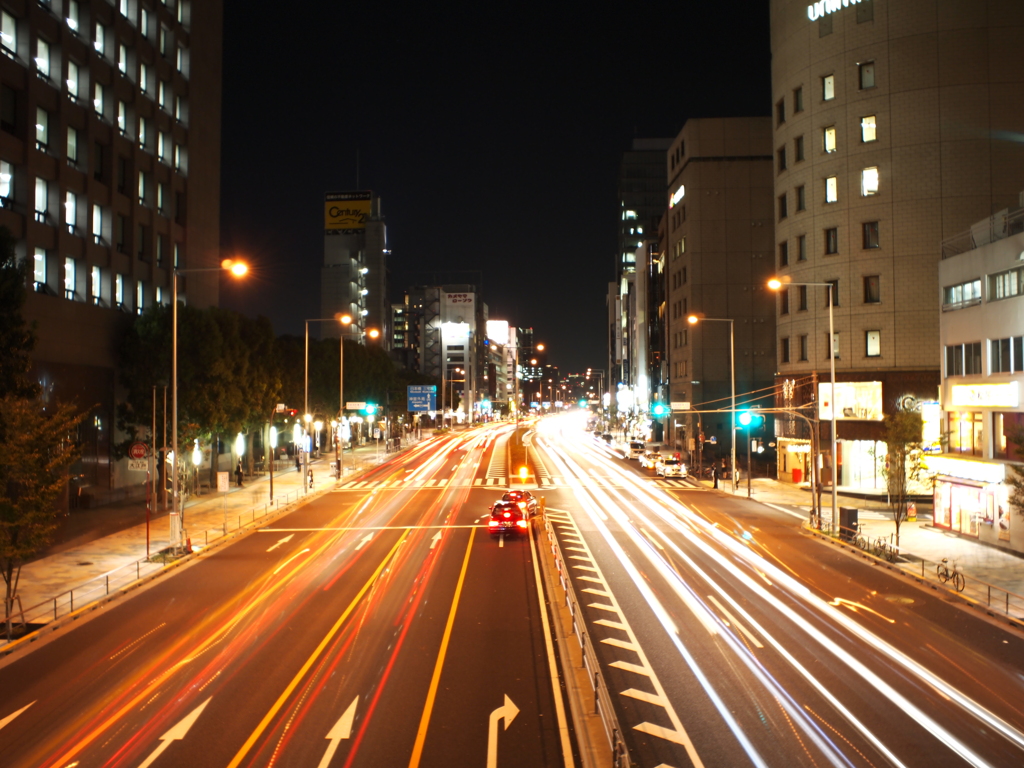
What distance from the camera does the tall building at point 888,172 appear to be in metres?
46.5

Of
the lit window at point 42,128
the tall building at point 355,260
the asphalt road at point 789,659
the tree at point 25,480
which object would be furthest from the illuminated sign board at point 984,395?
the tall building at point 355,260

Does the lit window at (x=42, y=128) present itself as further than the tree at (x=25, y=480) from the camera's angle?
Yes

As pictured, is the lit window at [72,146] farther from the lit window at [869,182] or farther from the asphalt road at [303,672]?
the lit window at [869,182]

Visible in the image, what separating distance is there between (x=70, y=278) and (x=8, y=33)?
1167cm

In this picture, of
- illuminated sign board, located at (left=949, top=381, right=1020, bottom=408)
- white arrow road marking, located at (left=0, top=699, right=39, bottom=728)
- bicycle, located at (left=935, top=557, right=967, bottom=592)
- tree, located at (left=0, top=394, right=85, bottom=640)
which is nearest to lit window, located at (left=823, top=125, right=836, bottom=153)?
illuminated sign board, located at (left=949, top=381, right=1020, bottom=408)

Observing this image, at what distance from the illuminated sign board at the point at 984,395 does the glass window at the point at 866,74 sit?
24.9 meters

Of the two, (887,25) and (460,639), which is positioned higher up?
(887,25)

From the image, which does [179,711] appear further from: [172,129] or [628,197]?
[628,197]

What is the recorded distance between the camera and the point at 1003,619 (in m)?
19.5

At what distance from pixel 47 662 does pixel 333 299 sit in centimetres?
12444

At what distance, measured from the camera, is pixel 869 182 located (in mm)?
49531

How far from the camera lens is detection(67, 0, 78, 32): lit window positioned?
135 feet

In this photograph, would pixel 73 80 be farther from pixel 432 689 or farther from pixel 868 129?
pixel 868 129

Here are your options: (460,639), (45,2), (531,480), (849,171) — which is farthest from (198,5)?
(460,639)
